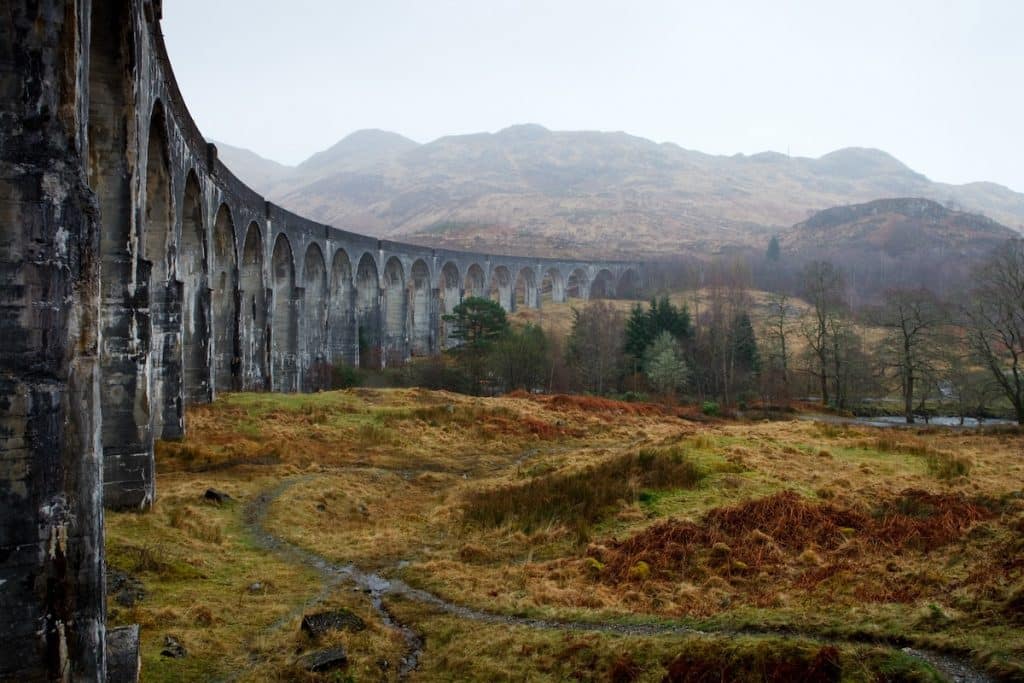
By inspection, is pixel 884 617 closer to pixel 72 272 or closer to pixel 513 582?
pixel 513 582

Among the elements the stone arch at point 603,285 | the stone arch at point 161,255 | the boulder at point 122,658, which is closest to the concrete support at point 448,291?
the stone arch at point 603,285

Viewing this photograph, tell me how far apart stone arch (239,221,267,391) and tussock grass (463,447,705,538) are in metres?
17.3

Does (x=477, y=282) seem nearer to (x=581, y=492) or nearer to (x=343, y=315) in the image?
(x=343, y=315)

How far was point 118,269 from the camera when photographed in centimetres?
1217

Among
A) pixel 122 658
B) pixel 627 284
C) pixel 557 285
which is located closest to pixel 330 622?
pixel 122 658

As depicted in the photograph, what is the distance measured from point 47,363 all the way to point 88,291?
731mm

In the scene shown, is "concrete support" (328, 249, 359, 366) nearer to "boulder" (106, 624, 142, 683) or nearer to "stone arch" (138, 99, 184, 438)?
"stone arch" (138, 99, 184, 438)

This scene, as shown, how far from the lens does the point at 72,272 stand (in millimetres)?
6441

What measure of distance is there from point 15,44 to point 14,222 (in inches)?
61.4

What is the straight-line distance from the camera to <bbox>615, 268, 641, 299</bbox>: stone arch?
98.3m

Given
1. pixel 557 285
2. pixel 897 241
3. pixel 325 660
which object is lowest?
pixel 325 660

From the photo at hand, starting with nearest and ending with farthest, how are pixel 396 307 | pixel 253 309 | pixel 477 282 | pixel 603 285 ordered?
pixel 253 309 → pixel 396 307 → pixel 477 282 → pixel 603 285

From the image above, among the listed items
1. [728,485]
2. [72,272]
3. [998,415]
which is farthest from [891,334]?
[72,272]

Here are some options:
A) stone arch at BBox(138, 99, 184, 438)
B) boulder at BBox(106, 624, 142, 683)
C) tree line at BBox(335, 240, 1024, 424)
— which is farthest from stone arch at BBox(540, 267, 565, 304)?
boulder at BBox(106, 624, 142, 683)
